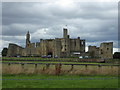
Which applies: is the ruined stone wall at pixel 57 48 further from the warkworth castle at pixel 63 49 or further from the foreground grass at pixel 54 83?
the foreground grass at pixel 54 83

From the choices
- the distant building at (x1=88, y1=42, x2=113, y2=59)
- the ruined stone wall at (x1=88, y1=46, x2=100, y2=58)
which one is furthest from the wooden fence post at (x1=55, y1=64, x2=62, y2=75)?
the ruined stone wall at (x1=88, y1=46, x2=100, y2=58)

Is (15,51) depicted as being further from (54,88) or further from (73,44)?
(54,88)

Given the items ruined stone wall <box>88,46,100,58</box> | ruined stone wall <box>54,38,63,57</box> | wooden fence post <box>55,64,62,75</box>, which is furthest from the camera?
ruined stone wall <box>88,46,100,58</box>

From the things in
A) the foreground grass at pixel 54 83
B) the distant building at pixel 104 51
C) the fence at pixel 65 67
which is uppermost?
the distant building at pixel 104 51

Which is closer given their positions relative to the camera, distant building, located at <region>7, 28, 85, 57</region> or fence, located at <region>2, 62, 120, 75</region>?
fence, located at <region>2, 62, 120, 75</region>

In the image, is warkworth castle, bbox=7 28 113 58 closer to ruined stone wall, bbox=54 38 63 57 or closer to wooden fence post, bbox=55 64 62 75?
ruined stone wall, bbox=54 38 63 57

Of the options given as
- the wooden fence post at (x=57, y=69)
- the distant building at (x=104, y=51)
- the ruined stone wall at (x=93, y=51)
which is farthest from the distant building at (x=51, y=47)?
the wooden fence post at (x=57, y=69)

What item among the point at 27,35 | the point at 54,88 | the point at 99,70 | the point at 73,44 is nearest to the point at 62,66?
the point at 99,70

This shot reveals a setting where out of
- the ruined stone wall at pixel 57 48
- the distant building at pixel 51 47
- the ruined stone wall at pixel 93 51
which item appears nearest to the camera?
the ruined stone wall at pixel 57 48

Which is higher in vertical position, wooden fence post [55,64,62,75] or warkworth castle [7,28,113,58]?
warkworth castle [7,28,113,58]

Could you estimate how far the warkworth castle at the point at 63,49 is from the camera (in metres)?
62.0

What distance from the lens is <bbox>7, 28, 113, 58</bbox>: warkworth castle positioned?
62000mm

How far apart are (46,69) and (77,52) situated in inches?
1754

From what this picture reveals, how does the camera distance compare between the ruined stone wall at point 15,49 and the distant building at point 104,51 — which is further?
the ruined stone wall at point 15,49
